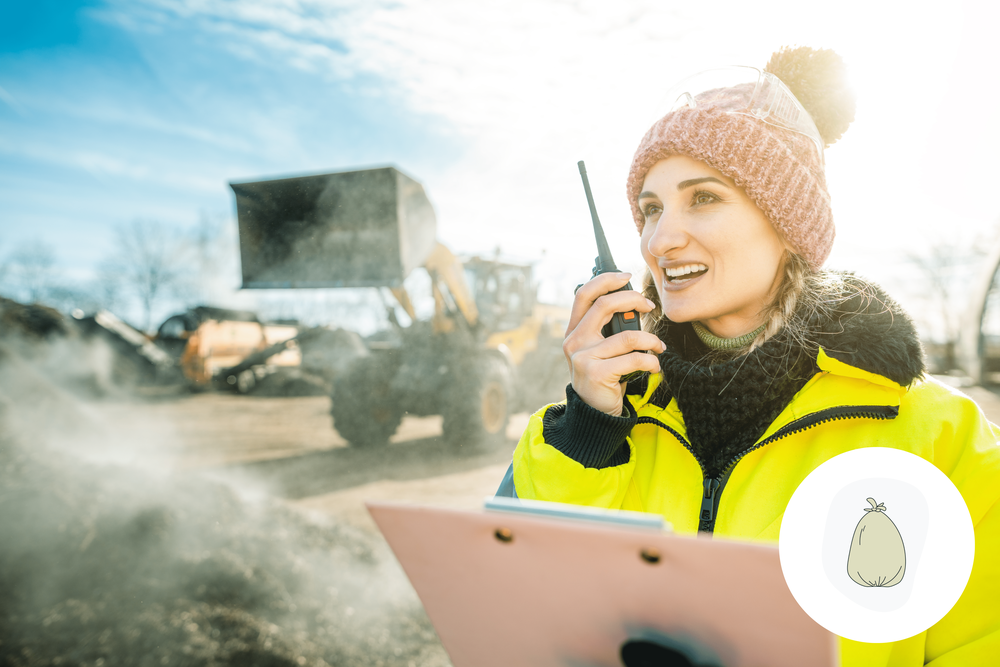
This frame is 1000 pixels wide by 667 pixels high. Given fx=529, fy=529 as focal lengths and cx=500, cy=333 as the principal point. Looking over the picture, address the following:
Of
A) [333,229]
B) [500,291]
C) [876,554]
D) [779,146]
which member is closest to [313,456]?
[333,229]

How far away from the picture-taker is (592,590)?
553mm

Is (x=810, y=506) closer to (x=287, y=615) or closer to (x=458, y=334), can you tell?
(x=287, y=615)

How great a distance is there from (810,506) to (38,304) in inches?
416

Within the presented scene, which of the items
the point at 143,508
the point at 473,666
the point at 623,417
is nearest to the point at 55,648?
the point at 143,508

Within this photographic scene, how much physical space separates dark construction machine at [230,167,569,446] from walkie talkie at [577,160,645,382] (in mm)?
5371

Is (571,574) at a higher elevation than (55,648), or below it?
higher

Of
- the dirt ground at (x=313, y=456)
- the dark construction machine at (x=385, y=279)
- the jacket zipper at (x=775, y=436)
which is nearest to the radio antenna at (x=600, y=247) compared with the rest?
the jacket zipper at (x=775, y=436)

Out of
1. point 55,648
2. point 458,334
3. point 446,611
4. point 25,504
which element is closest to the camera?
point 446,611

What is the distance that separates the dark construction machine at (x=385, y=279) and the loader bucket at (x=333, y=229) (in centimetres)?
1

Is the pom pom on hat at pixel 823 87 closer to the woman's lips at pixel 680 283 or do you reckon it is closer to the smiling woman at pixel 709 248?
the smiling woman at pixel 709 248

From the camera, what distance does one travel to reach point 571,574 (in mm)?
549

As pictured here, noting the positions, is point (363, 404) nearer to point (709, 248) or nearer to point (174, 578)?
point (174, 578)

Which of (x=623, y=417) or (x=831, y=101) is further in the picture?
(x=831, y=101)

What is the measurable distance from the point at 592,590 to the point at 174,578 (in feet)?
10.2
